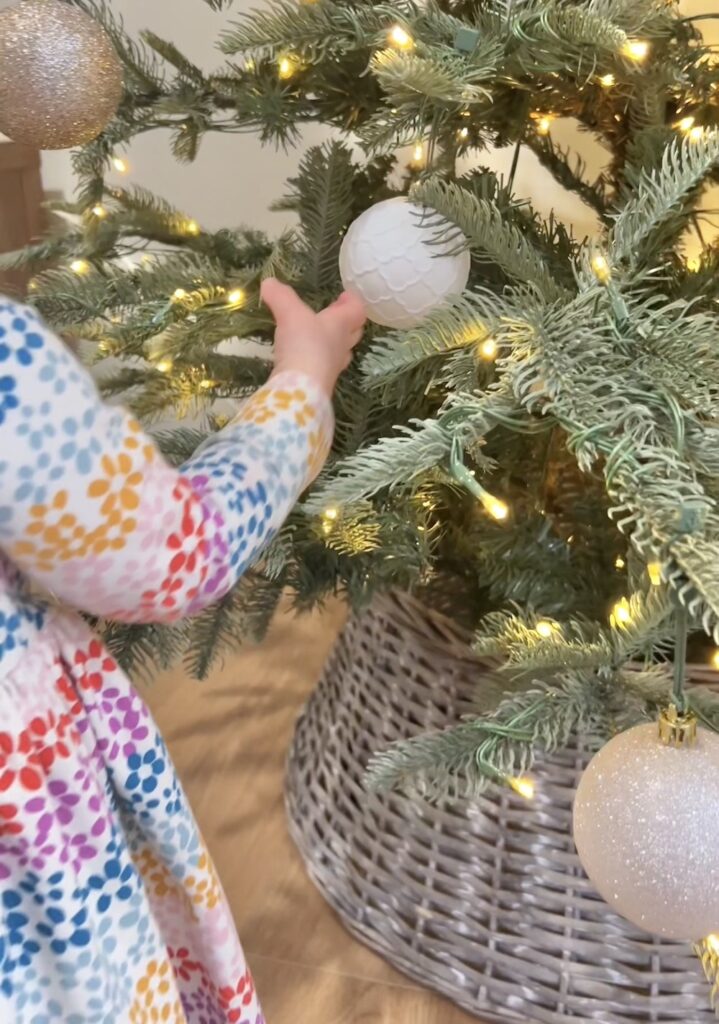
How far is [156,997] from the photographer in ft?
1.64

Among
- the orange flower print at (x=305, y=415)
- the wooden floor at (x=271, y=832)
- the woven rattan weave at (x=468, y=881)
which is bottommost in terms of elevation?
the wooden floor at (x=271, y=832)

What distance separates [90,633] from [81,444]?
129 mm

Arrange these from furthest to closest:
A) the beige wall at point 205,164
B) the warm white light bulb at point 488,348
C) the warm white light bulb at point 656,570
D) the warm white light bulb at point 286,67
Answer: the beige wall at point 205,164 → the warm white light bulb at point 286,67 → the warm white light bulb at point 488,348 → the warm white light bulb at point 656,570

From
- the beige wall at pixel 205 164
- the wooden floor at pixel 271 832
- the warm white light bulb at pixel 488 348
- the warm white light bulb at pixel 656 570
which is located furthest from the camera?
the beige wall at pixel 205 164

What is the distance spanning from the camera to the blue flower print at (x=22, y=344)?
1.28 feet

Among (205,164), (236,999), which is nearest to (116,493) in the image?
(236,999)

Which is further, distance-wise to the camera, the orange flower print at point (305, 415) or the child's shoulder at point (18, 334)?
the orange flower print at point (305, 415)

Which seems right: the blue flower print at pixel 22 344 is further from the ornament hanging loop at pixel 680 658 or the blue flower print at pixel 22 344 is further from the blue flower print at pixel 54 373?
the ornament hanging loop at pixel 680 658

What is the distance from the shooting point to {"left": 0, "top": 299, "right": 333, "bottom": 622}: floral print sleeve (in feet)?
1.30

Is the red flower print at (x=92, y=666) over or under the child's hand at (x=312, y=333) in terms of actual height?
under

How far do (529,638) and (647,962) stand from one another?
0.33 m

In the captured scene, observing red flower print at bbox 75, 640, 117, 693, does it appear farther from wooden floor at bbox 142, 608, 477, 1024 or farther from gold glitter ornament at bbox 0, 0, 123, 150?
wooden floor at bbox 142, 608, 477, 1024

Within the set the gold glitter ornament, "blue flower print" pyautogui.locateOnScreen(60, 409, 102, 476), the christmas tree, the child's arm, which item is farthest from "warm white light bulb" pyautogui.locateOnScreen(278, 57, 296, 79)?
"blue flower print" pyautogui.locateOnScreen(60, 409, 102, 476)

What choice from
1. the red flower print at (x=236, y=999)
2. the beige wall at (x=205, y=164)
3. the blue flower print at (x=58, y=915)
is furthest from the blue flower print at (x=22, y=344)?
the beige wall at (x=205, y=164)
